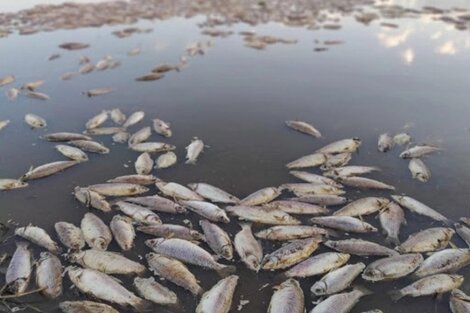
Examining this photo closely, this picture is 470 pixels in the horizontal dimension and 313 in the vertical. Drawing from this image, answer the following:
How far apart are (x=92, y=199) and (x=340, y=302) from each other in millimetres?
4948

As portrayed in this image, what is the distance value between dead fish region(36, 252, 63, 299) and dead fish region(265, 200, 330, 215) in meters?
3.80

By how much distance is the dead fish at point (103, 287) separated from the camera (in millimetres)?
A: 5871

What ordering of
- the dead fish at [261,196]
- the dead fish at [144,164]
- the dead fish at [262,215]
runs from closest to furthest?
the dead fish at [262,215] → the dead fish at [261,196] → the dead fish at [144,164]

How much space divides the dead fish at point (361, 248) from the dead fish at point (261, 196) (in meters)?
1.60

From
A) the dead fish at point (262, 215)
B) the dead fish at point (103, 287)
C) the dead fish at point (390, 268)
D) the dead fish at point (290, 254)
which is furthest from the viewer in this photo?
the dead fish at point (262, 215)

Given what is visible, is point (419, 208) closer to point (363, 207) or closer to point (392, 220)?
point (392, 220)

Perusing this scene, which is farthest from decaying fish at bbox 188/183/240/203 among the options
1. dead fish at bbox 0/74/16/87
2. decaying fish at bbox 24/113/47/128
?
dead fish at bbox 0/74/16/87

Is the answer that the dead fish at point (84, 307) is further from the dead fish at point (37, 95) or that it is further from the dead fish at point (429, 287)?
the dead fish at point (37, 95)

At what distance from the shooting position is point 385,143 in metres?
9.91

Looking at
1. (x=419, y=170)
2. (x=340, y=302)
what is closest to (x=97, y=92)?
(x=419, y=170)

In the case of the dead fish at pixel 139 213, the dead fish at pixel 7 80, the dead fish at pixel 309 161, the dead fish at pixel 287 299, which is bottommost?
the dead fish at pixel 287 299

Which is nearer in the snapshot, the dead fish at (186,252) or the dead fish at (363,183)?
the dead fish at (186,252)

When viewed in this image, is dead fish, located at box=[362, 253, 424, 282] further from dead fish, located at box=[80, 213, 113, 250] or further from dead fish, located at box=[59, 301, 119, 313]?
dead fish, located at box=[80, 213, 113, 250]

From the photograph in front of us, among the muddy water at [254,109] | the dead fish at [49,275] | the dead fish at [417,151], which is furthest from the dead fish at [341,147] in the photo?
the dead fish at [49,275]
